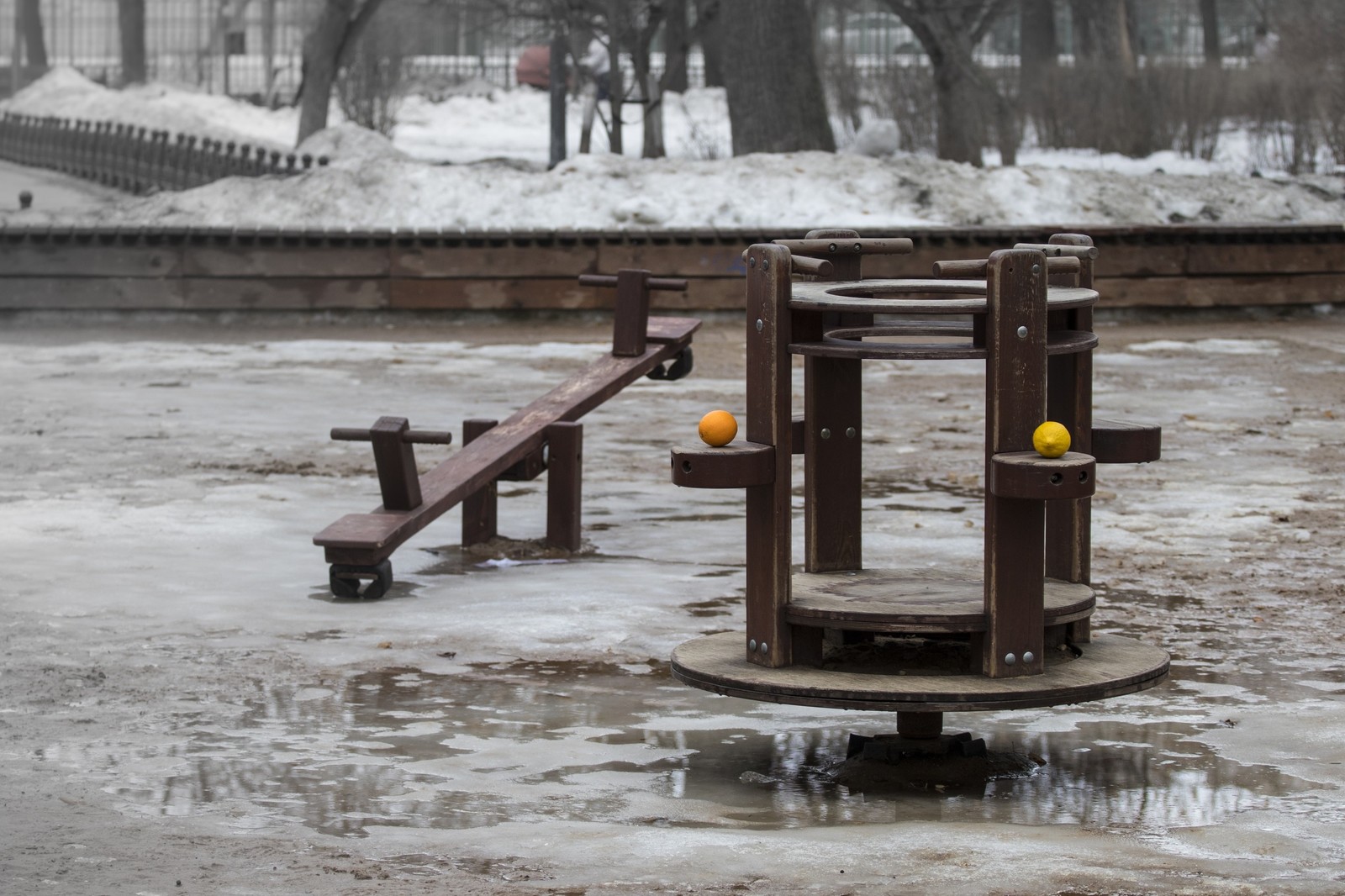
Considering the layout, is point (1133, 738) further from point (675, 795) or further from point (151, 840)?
point (151, 840)

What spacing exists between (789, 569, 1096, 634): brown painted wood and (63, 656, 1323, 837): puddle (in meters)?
0.40

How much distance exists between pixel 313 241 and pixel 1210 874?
1299 centimetres

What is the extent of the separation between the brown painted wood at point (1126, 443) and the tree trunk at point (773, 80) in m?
13.9

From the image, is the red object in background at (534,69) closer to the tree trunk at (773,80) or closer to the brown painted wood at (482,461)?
the tree trunk at (773,80)

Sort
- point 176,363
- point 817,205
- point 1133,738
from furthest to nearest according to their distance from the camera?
point 817,205 < point 176,363 < point 1133,738

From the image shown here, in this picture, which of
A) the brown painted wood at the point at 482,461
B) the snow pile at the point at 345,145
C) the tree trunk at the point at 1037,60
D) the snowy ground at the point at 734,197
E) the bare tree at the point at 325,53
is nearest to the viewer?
the brown painted wood at the point at 482,461

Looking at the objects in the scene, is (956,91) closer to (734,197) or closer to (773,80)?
(773,80)

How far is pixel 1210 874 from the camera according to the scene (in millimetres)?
3861

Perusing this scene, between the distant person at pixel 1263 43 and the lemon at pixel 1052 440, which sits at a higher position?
the distant person at pixel 1263 43

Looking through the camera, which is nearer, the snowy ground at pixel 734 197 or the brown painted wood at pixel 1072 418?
the brown painted wood at pixel 1072 418

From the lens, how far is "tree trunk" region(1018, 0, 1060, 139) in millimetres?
23266

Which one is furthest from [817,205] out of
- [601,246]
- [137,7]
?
[137,7]

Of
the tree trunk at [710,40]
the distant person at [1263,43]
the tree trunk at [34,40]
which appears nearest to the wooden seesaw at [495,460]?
the tree trunk at [710,40]

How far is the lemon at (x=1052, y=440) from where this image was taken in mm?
4328
